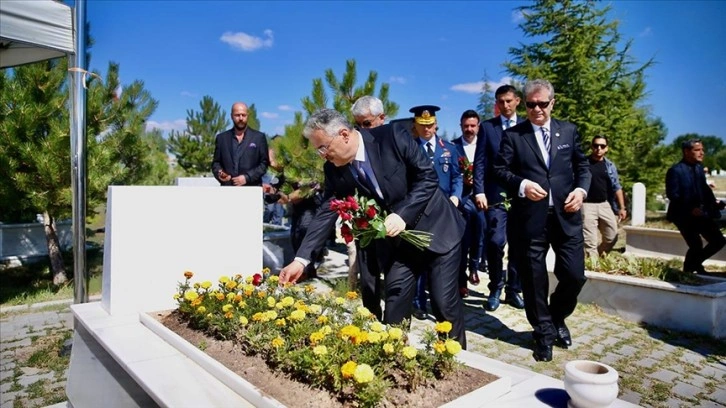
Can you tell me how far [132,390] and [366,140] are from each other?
1.83 m

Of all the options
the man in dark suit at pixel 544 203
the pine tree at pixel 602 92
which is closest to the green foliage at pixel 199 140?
the pine tree at pixel 602 92

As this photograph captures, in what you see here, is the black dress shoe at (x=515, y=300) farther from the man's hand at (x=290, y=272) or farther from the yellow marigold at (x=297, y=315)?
the yellow marigold at (x=297, y=315)

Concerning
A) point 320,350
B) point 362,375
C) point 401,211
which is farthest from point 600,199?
point 362,375

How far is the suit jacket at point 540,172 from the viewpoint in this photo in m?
3.52

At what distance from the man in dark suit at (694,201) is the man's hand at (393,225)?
534cm

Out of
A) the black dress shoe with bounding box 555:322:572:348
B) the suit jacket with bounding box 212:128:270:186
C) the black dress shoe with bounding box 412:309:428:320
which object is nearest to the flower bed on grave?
the black dress shoe with bounding box 555:322:572:348

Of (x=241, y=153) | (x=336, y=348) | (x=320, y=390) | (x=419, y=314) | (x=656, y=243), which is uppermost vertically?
(x=241, y=153)

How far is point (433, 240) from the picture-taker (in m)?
2.84

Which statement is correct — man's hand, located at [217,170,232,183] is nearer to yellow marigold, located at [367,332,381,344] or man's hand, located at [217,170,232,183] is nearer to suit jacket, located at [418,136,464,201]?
suit jacket, located at [418,136,464,201]

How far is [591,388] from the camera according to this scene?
1670 millimetres

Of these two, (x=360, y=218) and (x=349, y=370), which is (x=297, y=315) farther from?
(x=349, y=370)

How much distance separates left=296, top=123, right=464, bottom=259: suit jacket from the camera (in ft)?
9.13

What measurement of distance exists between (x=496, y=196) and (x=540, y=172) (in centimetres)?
159

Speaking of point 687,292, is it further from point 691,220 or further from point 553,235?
point 691,220
